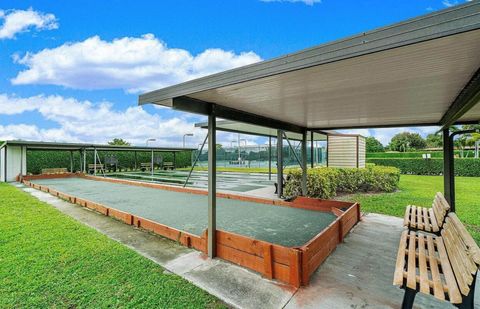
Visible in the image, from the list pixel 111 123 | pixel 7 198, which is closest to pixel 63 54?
pixel 7 198

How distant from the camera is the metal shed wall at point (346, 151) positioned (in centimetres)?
1055

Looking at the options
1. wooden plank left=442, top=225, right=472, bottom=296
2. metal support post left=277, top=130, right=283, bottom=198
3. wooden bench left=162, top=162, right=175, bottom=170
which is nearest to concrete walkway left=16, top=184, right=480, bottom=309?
wooden plank left=442, top=225, right=472, bottom=296

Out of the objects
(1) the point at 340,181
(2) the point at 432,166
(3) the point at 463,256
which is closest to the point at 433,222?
(3) the point at 463,256

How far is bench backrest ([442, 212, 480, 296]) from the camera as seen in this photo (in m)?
1.73

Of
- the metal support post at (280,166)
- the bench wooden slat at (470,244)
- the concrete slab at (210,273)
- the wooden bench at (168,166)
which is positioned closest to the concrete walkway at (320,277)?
the concrete slab at (210,273)

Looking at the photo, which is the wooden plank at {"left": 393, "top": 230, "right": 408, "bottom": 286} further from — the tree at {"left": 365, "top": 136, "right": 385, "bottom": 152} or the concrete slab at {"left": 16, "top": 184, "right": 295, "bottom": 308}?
the tree at {"left": 365, "top": 136, "right": 385, "bottom": 152}

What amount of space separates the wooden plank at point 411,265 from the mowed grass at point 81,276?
1615mm

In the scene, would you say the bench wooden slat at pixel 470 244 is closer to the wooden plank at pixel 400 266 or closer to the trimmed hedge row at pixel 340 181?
the wooden plank at pixel 400 266

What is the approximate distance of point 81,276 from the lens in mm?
3008

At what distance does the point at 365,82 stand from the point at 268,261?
2204 mm

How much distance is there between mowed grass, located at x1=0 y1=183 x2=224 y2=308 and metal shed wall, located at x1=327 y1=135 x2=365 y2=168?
30.0 feet

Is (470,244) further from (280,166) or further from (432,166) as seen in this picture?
(432,166)

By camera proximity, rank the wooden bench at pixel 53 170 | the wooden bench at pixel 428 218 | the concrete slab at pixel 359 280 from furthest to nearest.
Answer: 1. the wooden bench at pixel 53 170
2. the wooden bench at pixel 428 218
3. the concrete slab at pixel 359 280

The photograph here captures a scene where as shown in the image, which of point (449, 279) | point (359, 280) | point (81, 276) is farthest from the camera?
point (81, 276)
